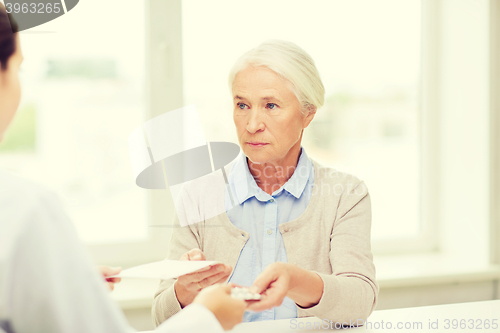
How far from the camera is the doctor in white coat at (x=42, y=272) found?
1.49 feet

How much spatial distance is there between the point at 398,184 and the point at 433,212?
9.8 inches

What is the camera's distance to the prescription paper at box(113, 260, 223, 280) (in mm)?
→ 848

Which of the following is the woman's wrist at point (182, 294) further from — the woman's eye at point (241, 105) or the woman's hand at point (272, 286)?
the woman's eye at point (241, 105)

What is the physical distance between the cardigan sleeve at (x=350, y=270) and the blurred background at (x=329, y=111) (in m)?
0.72

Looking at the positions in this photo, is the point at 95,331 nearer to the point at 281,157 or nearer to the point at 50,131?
the point at 281,157

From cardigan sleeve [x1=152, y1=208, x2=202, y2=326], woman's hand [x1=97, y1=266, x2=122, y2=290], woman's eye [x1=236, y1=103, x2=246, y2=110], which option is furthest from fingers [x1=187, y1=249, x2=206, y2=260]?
woman's eye [x1=236, y1=103, x2=246, y2=110]

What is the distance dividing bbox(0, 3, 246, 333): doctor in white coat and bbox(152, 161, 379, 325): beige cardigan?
2.13 feet

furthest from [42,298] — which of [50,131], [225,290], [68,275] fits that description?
[50,131]

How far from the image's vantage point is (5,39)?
20.6 inches

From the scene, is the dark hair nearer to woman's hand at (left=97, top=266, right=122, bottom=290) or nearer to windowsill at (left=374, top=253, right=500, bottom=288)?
woman's hand at (left=97, top=266, right=122, bottom=290)

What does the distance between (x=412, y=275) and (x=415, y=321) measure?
2.83 ft

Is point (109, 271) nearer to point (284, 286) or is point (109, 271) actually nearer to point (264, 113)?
point (284, 286)

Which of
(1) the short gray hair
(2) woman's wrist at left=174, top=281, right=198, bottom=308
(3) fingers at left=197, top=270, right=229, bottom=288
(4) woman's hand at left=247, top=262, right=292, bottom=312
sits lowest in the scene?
(2) woman's wrist at left=174, top=281, right=198, bottom=308

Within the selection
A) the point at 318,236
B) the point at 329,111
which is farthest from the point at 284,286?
the point at 329,111
